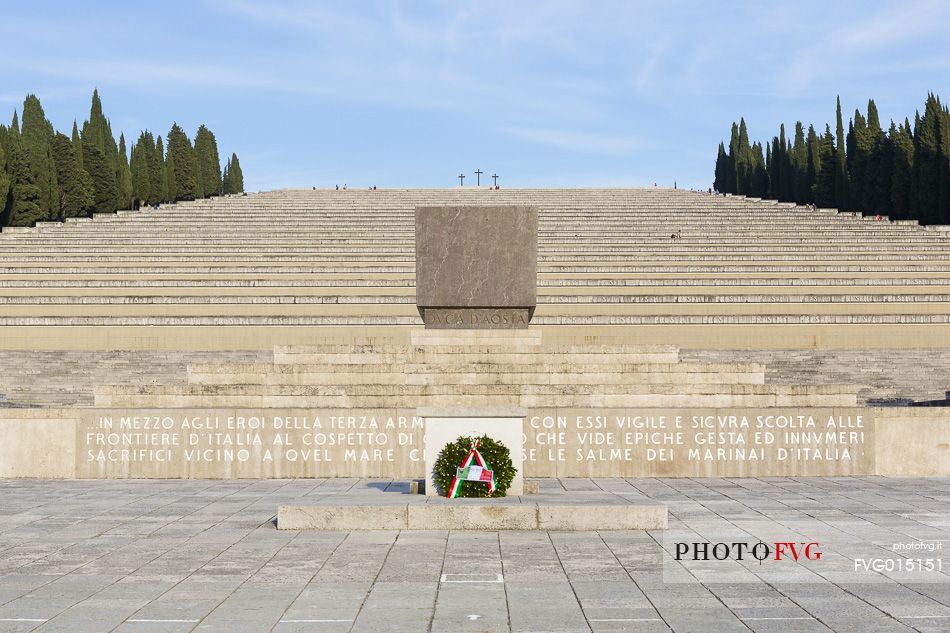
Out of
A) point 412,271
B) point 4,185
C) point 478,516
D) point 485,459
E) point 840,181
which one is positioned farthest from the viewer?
point 840,181

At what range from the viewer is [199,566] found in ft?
28.7

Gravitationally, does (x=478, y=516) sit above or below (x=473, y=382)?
below

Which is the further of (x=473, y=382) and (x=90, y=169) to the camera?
(x=90, y=169)

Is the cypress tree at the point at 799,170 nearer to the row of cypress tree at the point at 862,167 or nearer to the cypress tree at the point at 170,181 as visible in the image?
the row of cypress tree at the point at 862,167

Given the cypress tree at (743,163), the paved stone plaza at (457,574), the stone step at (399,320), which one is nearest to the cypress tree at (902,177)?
the cypress tree at (743,163)

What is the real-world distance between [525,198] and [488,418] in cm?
4800

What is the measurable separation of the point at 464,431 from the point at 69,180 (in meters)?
59.7

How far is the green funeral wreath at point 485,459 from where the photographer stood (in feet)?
37.2

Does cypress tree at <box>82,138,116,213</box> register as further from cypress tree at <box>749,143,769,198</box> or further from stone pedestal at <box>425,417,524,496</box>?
stone pedestal at <box>425,417,524,496</box>

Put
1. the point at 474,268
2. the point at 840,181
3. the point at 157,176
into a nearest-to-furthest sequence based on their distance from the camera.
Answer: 1. the point at 474,268
2. the point at 840,181
3. the point at 157,176

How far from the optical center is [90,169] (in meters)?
68.0

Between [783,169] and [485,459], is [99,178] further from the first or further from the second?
[485,459]

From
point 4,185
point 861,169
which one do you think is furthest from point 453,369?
point 861,169

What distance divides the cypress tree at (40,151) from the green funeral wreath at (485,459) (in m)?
56.1
